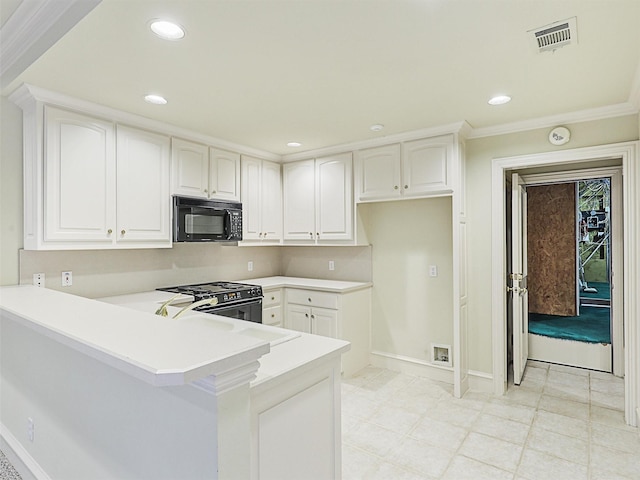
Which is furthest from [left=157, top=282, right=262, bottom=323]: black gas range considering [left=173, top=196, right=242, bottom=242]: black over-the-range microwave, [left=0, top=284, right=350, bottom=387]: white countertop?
[left=0, top=284, right=350, bottom=387]: white countertop

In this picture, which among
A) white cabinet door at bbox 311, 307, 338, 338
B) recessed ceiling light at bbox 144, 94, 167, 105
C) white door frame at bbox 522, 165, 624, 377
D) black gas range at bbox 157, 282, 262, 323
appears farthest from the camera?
white cabinet door at bbox 311, 307, 338, 338

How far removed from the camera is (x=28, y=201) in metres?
2.62

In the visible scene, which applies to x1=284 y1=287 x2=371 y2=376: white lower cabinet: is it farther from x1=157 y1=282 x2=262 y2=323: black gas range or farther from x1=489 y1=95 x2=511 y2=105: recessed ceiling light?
x1=489 y1=95 x2=511 y2=105: recessed ceiling light

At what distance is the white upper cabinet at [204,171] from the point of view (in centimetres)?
339

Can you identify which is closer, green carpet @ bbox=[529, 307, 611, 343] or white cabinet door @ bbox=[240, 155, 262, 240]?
white cabinet door @ bbox=[240, 155, 262, 240]

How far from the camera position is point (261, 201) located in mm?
4254

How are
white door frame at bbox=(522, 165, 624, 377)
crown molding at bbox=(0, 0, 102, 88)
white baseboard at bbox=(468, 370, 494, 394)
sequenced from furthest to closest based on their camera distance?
white door frame at bbox=(522, 165, 624, 377) → white baseboard at bbox=(468, 370, 494, 394) → crown molding at bbox=(0, 0, 102, 88)

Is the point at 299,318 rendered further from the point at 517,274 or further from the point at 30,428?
the point at 30,428

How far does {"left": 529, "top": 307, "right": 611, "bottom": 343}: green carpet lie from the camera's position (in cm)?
419

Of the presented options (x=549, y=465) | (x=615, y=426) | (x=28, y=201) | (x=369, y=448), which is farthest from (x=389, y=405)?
(x=28, y=201)

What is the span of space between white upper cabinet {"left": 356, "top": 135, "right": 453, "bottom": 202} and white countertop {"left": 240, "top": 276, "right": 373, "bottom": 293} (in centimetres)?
92

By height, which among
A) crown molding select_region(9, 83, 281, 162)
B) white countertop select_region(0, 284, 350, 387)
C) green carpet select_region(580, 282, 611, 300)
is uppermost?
crown molding select_region(9, 83, 281, 162)

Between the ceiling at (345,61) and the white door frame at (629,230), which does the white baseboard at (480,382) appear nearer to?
the white door frame at (629,230)

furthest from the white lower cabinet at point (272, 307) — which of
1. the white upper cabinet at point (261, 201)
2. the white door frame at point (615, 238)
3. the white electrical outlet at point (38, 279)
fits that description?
the white door frame at point (615, 238)
